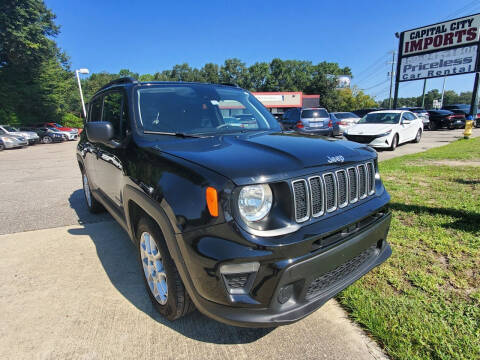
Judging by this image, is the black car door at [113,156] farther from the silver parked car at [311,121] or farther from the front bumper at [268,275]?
the silver parked car at [311,121]

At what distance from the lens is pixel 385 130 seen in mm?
10508

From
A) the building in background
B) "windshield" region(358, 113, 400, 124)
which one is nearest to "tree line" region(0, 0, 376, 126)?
"windshield" region(358, 113, 400, 124)

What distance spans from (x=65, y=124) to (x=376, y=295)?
4079 centimetres

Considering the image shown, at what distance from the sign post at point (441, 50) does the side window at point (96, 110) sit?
61.1 ft

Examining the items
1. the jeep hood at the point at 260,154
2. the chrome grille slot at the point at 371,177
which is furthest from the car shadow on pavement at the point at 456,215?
the jeep hood at the point at 260,154

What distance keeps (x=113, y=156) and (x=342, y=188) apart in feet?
7.04

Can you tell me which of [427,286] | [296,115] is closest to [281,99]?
[296,115]

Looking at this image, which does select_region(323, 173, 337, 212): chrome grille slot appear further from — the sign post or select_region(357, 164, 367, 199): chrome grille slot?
the sign post

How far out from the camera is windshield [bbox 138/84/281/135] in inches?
104

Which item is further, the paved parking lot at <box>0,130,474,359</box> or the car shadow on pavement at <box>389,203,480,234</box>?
the car shadow on pavement at <box>389,203,480,234</box>

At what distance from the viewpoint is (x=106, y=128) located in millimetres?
2469

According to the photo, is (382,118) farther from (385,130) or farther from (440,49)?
(440,49)

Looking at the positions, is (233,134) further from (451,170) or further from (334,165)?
(451,170)

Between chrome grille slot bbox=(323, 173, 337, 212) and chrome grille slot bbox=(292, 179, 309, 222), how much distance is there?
22 centimetres
